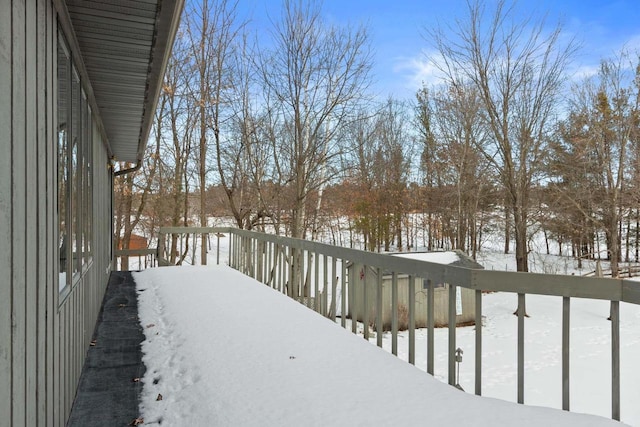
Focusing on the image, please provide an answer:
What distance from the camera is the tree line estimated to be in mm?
11594

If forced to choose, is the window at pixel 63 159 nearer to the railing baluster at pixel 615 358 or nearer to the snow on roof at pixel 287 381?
the snow on roof at pixel 287 381

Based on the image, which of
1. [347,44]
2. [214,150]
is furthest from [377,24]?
[214,150]

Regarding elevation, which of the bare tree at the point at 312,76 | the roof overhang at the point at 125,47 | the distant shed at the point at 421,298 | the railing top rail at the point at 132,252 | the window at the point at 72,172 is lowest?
the distant shed at the point at 421,298

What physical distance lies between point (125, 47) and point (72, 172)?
2.96ft

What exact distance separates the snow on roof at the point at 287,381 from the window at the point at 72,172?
2.76 feet

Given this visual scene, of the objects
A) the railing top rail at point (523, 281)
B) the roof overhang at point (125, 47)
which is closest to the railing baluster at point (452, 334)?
the railing top rail at point (523, 281)

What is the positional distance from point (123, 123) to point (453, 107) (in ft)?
46.6

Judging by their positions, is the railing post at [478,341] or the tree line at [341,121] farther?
the tree line at [341,121]

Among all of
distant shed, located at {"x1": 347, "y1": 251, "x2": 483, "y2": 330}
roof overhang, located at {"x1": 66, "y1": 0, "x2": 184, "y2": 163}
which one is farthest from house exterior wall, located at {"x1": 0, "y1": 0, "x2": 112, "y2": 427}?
distant shed, located at {"x1": 347, "y1": 251, "x2": 483, "y2": 330}

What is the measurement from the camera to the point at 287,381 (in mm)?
2670

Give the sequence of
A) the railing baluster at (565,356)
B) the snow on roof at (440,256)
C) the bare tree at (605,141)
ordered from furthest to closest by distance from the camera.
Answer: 1. the bare tree at (605,141)
2. the snow on roof at (440,256)
3. the railing baluster at (565,356)

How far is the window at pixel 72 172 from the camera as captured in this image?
7.78ft

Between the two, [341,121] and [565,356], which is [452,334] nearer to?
[565,356]

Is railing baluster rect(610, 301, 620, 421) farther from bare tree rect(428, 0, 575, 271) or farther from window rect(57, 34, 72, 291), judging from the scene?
bare tree rect(428, 0, 575, 271)
